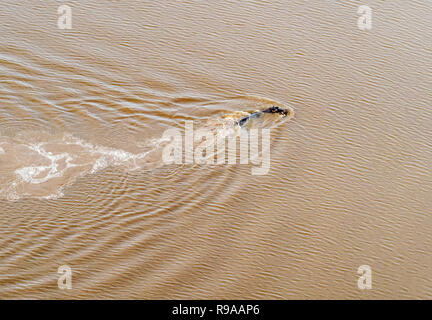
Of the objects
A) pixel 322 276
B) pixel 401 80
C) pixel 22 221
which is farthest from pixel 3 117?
pixel 401 80

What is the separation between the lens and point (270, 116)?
1482 cm

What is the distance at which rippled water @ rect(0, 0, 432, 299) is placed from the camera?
10.8 m

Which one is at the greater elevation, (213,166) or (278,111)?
(278,111)

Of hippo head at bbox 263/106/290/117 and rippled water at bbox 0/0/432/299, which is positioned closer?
rippled water at bbox 0/0/432/299

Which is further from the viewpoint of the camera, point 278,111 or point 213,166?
point 278,111

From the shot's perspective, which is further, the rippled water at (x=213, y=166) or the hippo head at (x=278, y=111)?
the hippo head at (x=278, y=111)

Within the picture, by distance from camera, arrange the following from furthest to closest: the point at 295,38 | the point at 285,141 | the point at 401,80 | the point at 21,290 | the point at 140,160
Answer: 1. the point at 295,38
2. the point at 401,80
3. the point at 285,141
4. the point at 140,160
5. the point at 21,290

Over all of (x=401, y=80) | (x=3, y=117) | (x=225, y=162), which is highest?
(x=401, y=80)

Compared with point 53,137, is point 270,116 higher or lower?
higher

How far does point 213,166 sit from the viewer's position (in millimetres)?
13211

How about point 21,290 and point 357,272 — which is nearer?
point 21,290

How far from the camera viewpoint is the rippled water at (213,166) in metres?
10.8

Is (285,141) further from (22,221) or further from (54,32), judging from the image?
(54,32)

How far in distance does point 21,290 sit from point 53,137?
4814mm
